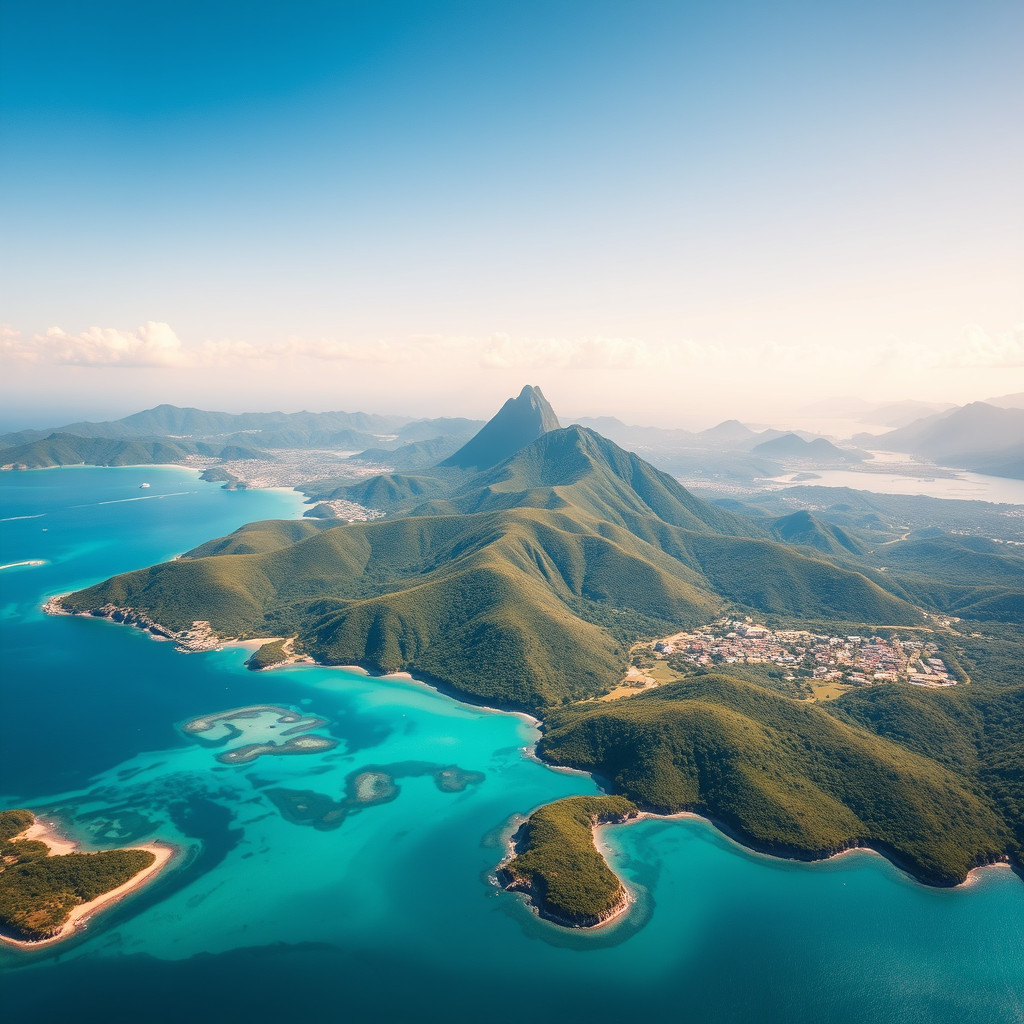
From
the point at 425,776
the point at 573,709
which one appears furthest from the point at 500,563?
the point at 425,776

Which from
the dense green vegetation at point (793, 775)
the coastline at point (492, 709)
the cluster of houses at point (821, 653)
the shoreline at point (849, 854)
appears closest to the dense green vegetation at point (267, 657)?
the coastline at point (492, 709)

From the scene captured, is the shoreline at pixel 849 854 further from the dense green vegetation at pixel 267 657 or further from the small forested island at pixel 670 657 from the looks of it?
the dense green vegetation at pixel 267 657

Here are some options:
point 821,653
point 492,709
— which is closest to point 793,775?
point 492,709

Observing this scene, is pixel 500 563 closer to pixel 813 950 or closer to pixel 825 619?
pixel 825 619

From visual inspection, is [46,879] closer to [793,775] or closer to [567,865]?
[567,865]

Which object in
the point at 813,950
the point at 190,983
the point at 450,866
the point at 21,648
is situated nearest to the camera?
the point at 190,983

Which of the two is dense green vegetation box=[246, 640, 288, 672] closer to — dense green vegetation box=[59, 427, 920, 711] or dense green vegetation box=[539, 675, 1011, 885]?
dense green vegetation box=[59, 427, 920, 711]

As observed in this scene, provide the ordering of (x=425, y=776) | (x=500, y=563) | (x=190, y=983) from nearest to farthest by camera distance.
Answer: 1. (x=190, y=983)
2. (x=425, y=776)
3. (x=500, y=563)

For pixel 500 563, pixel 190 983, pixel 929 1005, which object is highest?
pixel 500 563
